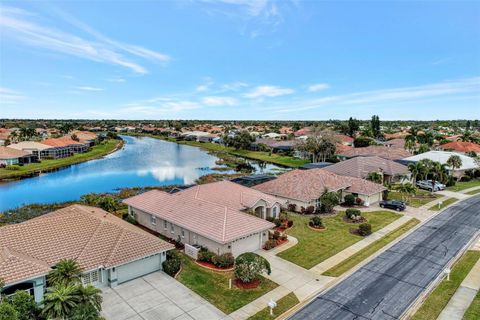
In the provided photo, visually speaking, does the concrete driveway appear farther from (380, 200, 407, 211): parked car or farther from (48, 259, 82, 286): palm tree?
(380, 200, 407, 211): parked car

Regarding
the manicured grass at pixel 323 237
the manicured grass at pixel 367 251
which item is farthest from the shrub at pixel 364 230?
the manicured grass at pixel 367 251

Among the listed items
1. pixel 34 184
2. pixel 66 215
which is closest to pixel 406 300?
pixel 66 215

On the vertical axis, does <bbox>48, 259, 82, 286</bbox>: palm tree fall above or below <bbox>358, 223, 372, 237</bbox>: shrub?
above

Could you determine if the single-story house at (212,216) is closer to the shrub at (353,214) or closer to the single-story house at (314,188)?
the single-story house at (314,188)

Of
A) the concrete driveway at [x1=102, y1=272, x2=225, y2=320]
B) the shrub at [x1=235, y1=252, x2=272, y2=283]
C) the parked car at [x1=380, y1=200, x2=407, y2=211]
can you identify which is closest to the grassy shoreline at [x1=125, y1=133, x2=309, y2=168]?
the parked car at [x1=380, y1=200, x2=407, y2=211]

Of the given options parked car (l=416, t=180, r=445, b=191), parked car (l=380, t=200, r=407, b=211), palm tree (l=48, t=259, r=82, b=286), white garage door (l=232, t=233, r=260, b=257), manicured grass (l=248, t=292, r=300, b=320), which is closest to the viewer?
palm tree (l=48, t=259, r=82, b=286)

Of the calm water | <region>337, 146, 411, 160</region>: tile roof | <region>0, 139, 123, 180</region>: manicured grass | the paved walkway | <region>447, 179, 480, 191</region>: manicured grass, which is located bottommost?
the calm water

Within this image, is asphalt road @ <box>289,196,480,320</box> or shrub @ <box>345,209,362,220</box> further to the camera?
shrub @ <box>345,209,362,220</box>
